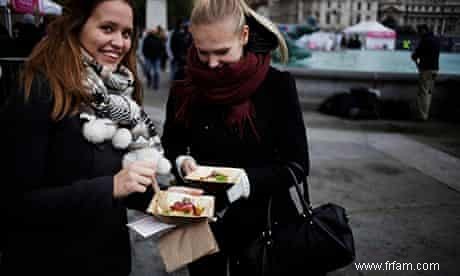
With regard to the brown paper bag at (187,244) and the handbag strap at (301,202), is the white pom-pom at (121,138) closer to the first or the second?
the brown paper bag at (187,244)

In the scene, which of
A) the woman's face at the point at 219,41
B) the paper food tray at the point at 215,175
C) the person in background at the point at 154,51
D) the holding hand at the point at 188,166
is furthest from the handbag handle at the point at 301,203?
the person in background at the point at 154,51

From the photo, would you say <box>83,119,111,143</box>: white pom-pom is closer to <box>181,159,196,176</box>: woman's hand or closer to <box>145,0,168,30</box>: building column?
<box>181,159,196,176</box>: woman's hand

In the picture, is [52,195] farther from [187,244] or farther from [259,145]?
[259,145]

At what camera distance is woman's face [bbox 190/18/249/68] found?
163 centimetres

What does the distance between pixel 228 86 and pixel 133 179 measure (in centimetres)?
63

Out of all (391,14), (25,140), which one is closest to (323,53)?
(391,14)

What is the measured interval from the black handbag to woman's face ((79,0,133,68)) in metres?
0.87

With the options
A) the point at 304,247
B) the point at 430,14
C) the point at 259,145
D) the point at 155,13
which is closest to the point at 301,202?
the point at 304,247

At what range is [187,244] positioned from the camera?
4.50 feet

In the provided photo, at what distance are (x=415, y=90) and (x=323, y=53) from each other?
9.08 ft

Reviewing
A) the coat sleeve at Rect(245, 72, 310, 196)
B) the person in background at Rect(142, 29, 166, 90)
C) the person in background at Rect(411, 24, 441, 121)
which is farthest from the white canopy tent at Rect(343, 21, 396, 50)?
the coat sleeve at Rect(245, 72, 310, 196)

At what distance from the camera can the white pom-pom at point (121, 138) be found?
1415 millimetres

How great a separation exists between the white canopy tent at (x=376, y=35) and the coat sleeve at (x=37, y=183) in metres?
11.0

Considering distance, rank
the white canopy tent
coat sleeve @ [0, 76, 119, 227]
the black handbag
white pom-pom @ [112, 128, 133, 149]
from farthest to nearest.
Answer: the white canopy tent < the black handbag < white pom-pom @ [112, 128, 133, 149] < coat sleeve @ [0, 76, 119, 227]
